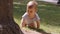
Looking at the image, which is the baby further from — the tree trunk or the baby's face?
the tree trunk

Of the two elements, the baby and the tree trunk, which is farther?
the baby

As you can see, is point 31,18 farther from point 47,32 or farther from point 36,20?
point 47,32

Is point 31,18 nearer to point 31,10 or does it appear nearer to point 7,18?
point 31,10

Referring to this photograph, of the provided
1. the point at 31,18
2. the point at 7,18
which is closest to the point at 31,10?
the point at 31,18

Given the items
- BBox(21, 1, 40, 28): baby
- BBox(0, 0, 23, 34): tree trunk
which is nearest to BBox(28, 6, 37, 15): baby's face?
BBox(21, 1, 40, 28): baby

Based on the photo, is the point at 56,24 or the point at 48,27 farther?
the point at 56,24

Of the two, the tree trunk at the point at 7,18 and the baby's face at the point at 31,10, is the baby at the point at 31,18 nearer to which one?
the baby's face at the point at 31,10

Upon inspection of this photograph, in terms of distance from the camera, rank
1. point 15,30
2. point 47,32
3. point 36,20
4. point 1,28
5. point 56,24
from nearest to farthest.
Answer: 1. point 1,28
2. point 15,30
3. point 47,32
4. point 36,20
5. point 56,24

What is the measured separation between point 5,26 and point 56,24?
8.82ft

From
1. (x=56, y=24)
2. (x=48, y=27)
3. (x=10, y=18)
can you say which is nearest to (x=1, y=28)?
(x=10, y=18)

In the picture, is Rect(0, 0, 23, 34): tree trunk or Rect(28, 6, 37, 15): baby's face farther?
Rect(28, 6, 37, 15): baby's face

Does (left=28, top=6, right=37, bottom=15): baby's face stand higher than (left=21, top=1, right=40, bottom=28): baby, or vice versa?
(left=28, top=6, right=37, bottom=15): baby's face

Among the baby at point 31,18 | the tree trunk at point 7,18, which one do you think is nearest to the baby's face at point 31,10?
the baby at point 31,18

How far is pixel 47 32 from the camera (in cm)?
532
